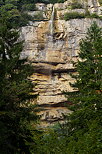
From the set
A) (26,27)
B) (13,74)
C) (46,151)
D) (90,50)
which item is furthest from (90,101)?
(26,27)

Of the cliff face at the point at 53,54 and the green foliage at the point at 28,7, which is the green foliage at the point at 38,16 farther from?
the cliff face at the point at 53,54

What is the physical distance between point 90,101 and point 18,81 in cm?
486

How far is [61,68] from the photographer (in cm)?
2783

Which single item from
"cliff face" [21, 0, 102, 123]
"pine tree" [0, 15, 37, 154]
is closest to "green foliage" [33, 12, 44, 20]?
"cliff face" [21, 0, 102, 123]

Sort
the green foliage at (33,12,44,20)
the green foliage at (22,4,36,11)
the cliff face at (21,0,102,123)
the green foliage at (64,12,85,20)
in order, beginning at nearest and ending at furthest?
the cliff face at (21,0,102,123), the green foliage at (64,12,85,20), the green foliage at (33,12,44,20), the green foliage at (22,4,36,11)

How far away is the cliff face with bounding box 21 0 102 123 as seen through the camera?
26641 millimetres

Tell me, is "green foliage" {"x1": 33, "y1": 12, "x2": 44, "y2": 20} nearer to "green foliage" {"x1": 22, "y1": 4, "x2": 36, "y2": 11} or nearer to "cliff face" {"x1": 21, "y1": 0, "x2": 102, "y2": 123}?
"green foliage" {"x1": 22, "y1": 4, "x2": 36, "y2": 11}

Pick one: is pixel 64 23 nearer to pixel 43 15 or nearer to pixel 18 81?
pixel 43 15

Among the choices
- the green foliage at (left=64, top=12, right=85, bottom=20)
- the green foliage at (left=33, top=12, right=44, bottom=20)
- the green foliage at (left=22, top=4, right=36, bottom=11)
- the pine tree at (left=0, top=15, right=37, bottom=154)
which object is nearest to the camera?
the pine tree at (left=0, top=15, right=37, bottom=154)

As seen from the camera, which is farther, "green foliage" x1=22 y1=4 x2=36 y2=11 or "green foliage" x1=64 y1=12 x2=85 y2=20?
"green foliage" x1=22 y1=4 x2=36 y2=11

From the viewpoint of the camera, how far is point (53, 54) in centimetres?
2836

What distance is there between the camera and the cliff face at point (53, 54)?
26641 millimetres

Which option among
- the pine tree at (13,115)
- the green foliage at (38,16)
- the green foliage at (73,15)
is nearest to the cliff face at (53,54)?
the green foliage at (73,15)

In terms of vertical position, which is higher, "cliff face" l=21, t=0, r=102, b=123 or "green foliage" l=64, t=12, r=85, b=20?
"green foliage" l=64, t=12, r=85, b=20
